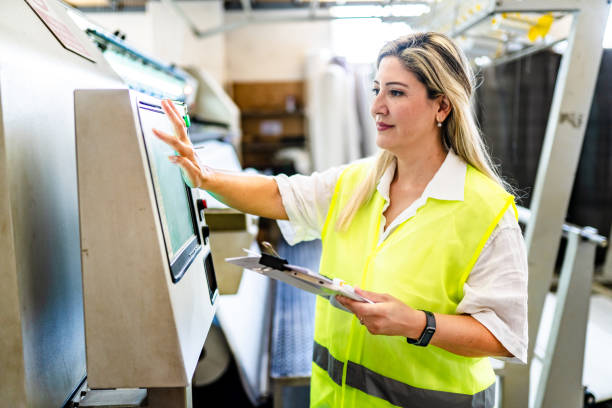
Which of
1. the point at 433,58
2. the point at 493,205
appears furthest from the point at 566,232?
the point at 433,58

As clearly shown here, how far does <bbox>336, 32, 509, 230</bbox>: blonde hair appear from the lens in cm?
111

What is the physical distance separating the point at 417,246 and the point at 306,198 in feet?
1.21

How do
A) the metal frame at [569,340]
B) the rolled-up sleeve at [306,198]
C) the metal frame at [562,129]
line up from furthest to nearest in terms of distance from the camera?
the metal frame at [569,340]
the metal frame at [562,129]
the rolled-up sleeve at [306,198]

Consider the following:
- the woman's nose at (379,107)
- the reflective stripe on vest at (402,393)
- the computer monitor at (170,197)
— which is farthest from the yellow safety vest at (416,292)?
the computer monitor at (170,197)

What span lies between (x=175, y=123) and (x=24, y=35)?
31 cm

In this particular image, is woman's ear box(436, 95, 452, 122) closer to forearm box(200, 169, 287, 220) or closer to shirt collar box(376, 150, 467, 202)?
shirt collar box(376, 150, 467, 202)

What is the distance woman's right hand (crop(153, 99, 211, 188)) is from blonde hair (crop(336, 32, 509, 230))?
1.38 feet

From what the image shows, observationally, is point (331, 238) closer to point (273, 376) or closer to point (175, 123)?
point (175, 123)

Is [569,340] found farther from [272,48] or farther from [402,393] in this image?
[272,48]

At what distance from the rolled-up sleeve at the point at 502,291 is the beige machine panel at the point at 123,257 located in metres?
0.64

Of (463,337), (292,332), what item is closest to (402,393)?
(463,337)

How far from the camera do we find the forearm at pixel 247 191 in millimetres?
1133

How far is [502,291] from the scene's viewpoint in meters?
1.00

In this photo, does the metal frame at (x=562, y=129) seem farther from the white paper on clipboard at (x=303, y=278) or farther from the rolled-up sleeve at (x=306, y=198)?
the white paper on clipboard at (x=303, y=278)
